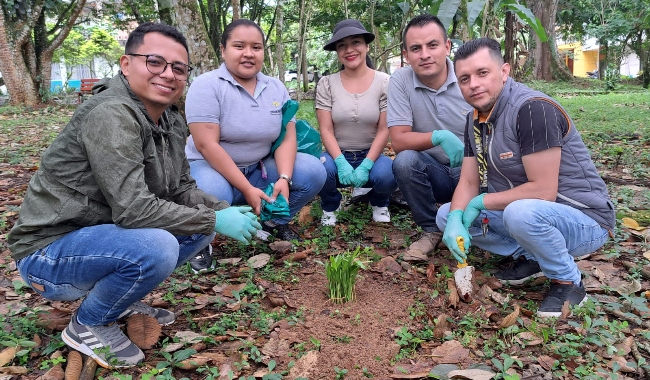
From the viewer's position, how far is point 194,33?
14.4 feet

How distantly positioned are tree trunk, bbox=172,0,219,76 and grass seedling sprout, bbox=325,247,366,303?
259 centimetres

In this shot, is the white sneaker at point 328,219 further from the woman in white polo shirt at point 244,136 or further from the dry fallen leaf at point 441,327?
the dry fallen leaf at point 441,327

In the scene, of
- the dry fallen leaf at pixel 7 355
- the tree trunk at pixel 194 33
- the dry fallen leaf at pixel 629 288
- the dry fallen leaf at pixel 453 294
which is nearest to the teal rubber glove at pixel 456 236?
the dry fallen leaf at pixel 453 294

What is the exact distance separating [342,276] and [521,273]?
3.07 ft

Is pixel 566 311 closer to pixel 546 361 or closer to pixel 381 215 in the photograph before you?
pixel 546 361

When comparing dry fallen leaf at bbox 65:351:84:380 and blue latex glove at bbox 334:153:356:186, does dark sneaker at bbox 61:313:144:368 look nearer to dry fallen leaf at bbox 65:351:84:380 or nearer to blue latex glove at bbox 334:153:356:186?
dry fallen leaf at bbox 65:351:84:380

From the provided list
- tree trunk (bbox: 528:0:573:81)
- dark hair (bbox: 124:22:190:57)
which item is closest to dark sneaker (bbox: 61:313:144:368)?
dark hair (bbox: 124:22:190:57)

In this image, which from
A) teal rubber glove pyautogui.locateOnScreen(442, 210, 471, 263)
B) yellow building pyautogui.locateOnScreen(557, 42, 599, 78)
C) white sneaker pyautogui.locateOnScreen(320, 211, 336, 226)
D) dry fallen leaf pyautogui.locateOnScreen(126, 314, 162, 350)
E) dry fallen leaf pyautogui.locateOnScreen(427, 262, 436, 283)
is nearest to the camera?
dry fallen leaf pyautogui.locateOnScreen(126, 314, 162, 350)

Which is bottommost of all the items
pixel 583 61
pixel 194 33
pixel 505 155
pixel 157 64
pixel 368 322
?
pixel 368 322

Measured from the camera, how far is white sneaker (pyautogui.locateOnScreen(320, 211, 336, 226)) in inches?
141

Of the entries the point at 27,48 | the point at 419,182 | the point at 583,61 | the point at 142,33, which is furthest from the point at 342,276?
the point at 583,61

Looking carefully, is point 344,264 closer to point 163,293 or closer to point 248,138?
point 163,293

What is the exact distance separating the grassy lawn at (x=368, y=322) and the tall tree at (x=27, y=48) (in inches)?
362

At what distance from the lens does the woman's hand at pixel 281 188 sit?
10.2 feet
